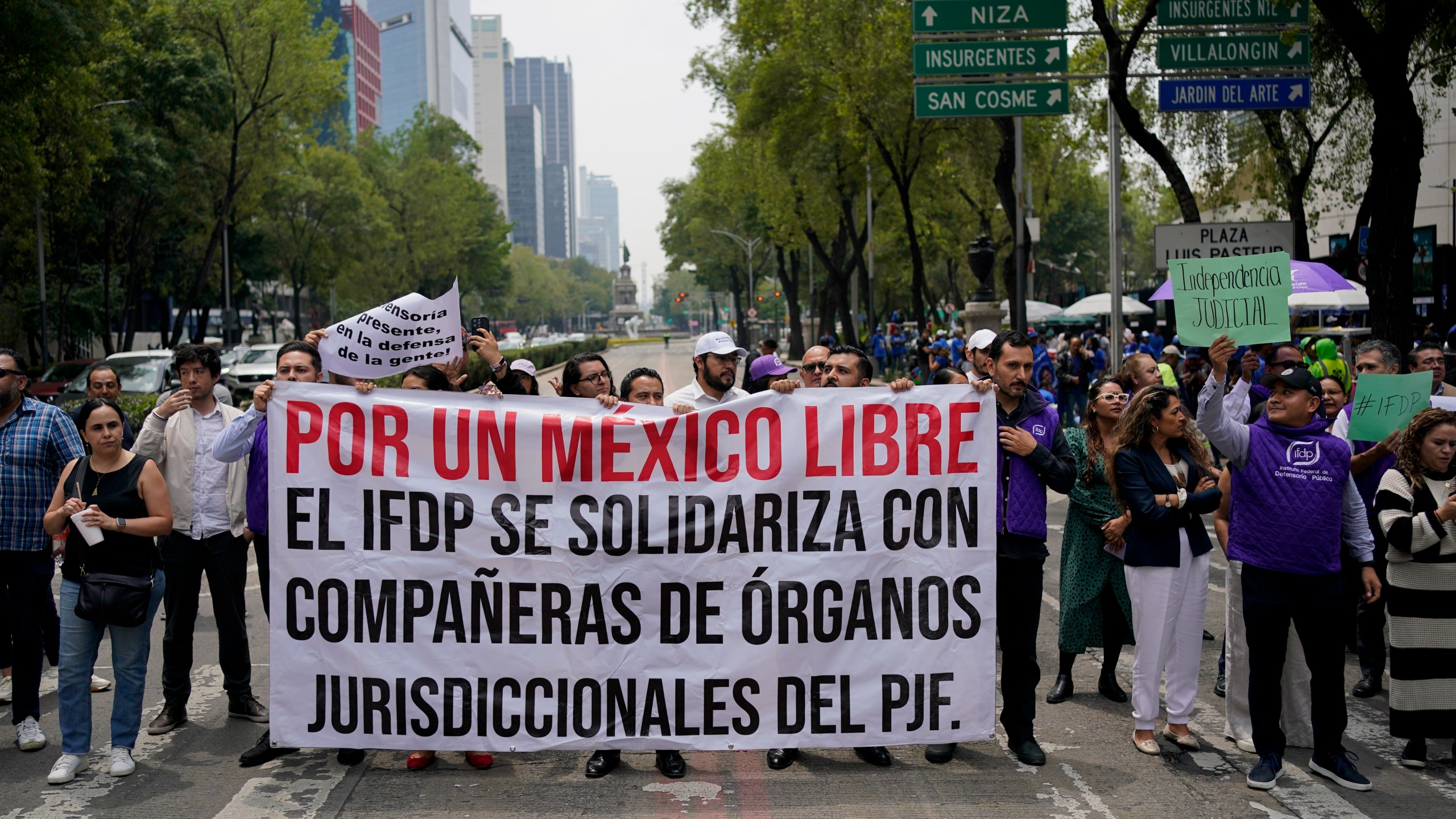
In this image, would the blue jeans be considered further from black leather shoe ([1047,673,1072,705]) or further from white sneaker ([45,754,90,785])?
black leather shoe ([1047,673,1072,705])

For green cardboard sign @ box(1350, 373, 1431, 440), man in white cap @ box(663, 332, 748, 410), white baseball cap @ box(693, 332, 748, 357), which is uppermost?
white baseball cap @ box(693, 332, 748, 357)

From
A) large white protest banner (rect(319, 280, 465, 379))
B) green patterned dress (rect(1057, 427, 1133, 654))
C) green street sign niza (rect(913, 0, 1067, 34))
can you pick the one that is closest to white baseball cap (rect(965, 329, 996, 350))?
green patterned dress (rect(1057, 427, 1133, 654))

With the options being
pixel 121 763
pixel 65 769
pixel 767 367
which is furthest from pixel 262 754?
pixel 767 367

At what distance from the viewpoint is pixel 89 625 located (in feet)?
18.8

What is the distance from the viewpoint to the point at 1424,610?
5832mm

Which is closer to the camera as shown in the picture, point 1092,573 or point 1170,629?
point 1170,629

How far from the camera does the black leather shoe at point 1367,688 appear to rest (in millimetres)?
7020

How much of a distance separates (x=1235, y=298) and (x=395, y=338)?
3.77m

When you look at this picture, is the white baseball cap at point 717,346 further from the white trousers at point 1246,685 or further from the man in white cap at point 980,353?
the white trousers at point 1246,685

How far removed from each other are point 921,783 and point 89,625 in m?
3.60

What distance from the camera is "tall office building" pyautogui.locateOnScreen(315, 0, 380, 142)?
450 ft

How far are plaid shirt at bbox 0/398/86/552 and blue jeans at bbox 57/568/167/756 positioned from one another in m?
0.55

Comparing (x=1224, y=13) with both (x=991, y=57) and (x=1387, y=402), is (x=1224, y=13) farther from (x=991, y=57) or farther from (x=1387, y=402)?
(x=1387, y=402)

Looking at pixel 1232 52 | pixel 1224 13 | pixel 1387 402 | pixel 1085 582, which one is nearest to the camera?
pixel 1387 402
